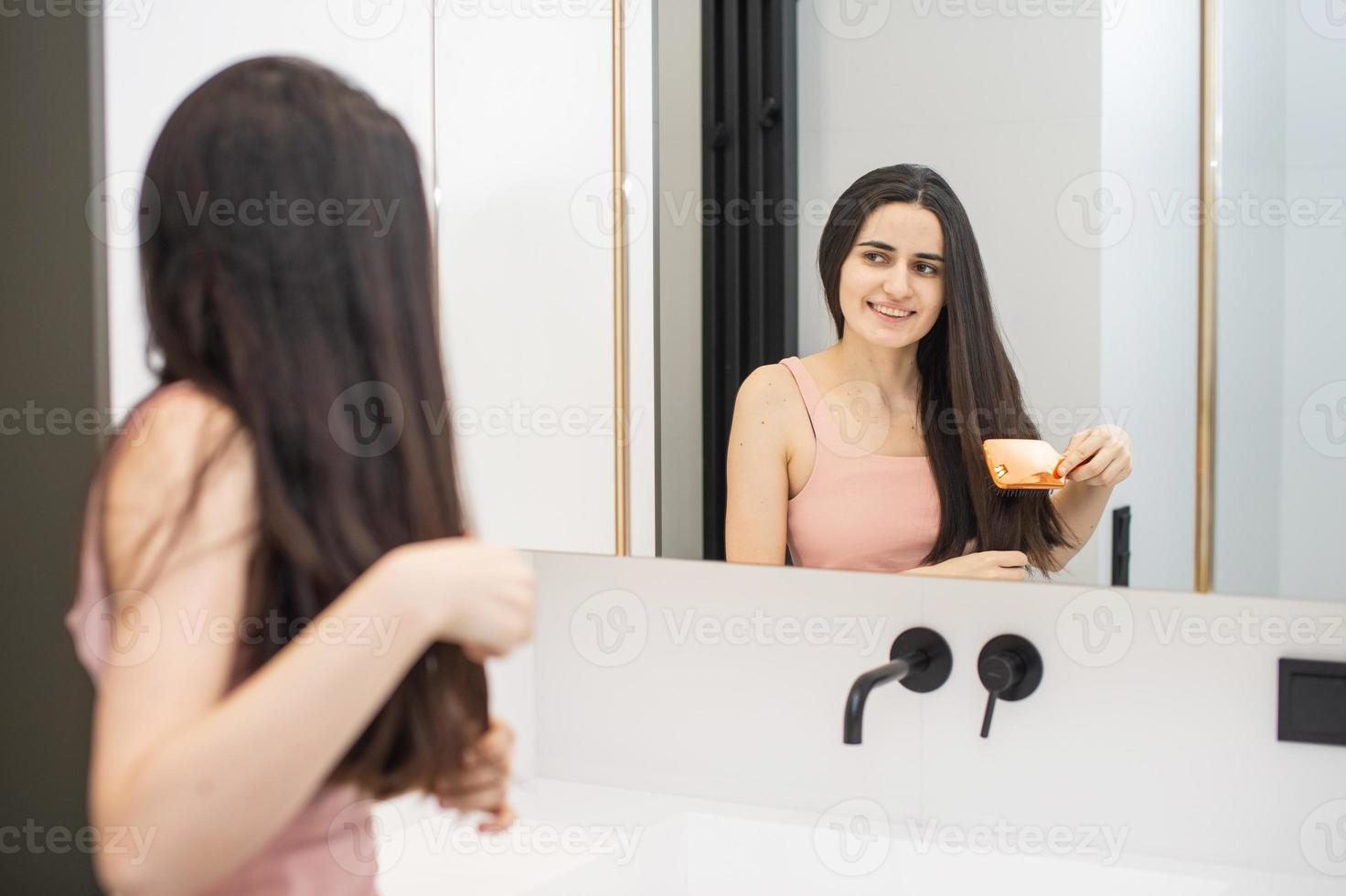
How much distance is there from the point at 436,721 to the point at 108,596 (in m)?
0.19

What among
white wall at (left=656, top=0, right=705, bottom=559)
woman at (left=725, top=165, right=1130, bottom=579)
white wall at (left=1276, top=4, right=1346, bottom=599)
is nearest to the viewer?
white wall at (left=1276, top=4, right=1346, bottom=599)

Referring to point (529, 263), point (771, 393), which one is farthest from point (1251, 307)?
point (529, 263)

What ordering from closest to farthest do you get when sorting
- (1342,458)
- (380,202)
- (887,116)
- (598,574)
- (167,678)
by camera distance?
1. (167,678)
2. (380,202)
3. (1342,458)
4. (887,116)
5. (598,574)

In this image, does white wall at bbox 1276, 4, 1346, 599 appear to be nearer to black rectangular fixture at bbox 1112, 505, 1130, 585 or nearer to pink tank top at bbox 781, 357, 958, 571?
black rectangular fixture at bbox 1112, 505, 1130, 585

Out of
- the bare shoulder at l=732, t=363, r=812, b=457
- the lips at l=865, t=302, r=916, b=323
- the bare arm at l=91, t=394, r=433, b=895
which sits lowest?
the bare arm at l=91, t=394, r=433, b=895

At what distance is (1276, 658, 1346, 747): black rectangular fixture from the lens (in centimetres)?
95

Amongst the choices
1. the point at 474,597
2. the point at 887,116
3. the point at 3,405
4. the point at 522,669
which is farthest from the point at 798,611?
the point at 3,405

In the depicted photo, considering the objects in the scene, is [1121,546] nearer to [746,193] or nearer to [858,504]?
[858,504]

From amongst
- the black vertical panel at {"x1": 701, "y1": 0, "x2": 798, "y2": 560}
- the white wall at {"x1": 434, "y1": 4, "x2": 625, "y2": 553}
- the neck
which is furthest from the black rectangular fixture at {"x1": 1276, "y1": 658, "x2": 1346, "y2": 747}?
the white wall at {"x1": 434, "y1": 4, "x2": 625, "y2": 553}

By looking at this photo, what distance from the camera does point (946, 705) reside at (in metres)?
1.10

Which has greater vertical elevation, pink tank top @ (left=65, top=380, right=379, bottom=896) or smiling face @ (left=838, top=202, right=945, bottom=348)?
smiling face @ (left=838, top=202, right=945, bottom=348)

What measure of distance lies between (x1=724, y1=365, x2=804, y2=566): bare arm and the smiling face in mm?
91

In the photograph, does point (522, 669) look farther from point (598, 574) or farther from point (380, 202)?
point (380, 202)

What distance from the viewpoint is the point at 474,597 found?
54 cm
